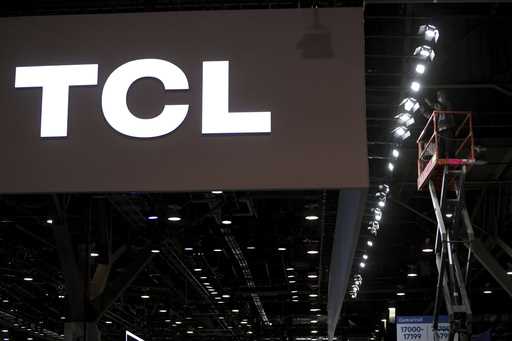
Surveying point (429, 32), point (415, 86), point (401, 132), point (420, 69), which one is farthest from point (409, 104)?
point (429, 32)

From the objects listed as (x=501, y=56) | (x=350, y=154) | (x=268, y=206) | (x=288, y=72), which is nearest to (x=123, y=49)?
(x=288, y=72)

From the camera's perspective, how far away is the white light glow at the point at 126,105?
14.5ft

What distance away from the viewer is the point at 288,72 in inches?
177

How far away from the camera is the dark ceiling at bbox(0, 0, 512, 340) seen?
12031 millimetres

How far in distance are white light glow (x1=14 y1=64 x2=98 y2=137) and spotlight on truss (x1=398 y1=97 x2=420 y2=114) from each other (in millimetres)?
8448

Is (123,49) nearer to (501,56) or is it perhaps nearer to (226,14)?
(226,14)

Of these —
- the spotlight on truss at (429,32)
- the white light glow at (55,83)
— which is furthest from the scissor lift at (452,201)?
the white light glow at (55,83)

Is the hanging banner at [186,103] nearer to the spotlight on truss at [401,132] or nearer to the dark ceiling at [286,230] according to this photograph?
the dark ceiling at [286,230]

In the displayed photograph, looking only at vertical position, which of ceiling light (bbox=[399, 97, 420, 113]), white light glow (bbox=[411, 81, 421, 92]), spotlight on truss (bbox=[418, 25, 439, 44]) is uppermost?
white light glow (bbox=[411, 81, 421, 92])

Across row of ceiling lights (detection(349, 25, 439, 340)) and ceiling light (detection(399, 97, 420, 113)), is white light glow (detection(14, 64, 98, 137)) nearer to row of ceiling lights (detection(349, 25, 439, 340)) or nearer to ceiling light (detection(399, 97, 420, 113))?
row of ceiling lights (detection(349, 25, 439, 340))

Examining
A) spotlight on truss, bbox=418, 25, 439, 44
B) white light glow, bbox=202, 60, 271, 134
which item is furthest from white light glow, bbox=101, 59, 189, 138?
spotlight on truss, bbox=418, 25, 439, 44

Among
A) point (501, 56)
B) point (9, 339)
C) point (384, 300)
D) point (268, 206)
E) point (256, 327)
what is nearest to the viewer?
point (501, 56)

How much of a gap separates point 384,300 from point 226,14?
3288 cm

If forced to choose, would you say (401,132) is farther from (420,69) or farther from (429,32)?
(429,32)
